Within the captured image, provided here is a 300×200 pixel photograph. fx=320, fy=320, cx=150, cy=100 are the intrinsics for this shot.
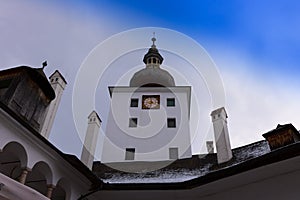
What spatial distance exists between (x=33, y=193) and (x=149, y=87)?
18.7 m

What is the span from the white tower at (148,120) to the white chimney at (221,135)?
21.4 feet

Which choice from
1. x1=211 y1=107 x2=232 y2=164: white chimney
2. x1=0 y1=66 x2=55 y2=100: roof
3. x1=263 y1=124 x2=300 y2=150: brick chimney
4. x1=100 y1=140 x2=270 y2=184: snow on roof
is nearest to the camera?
x1=263 y1=124 x2=300 y2=150: brick chimney

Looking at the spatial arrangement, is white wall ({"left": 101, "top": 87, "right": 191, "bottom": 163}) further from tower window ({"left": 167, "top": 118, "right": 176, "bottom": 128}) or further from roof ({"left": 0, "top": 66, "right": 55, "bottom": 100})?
roof ({"left": 0, "top": 66, "right": 55, "bottom": 100})

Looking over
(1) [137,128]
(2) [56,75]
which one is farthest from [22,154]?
A: (1) [137,128]

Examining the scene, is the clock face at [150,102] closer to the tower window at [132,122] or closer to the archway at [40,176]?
the tower window at [132,122]

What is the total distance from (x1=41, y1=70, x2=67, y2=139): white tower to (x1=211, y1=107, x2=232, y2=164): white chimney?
5.49 metres

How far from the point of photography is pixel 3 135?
5.58 metres

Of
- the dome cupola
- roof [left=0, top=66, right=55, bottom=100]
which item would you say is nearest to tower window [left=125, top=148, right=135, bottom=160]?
the dome cupola

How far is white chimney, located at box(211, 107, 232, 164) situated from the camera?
1039cm

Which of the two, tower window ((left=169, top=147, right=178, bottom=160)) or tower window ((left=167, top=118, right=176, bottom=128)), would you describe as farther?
tower window ((left=167, top=118, right=176, bottom=128))

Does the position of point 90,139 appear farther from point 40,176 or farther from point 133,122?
point 133,122

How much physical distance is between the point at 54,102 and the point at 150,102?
11.5m

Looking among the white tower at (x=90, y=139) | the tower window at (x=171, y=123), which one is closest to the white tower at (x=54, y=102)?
the white tower at (x=90, y=139)

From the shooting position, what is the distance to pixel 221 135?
36.5 feet
